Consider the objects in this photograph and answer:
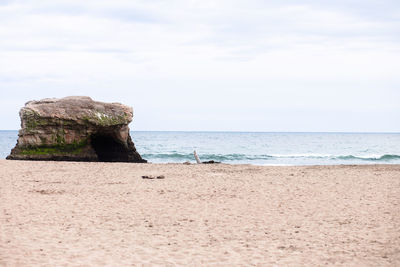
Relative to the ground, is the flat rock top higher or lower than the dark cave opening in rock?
higher

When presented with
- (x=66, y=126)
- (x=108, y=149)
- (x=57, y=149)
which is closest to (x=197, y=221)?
(x=66, y=126)

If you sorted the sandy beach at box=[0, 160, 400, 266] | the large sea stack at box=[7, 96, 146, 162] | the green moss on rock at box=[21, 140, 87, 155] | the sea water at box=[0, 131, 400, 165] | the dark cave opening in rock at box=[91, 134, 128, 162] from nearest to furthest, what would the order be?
the sandy beach at box=[0, 160, 400, 266] < the large sea stack at box=[7, 96, 146, 162] < the green moss on rock at box=[21, 140, 87, 155] < the dark cave opening in rock at box=[91, 134, 128, 162] < the sea water at box=[0, 131, 400, 165]

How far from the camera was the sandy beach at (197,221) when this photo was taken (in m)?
8.17

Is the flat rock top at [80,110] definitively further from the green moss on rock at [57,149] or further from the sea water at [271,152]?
the sea water at [271,152]

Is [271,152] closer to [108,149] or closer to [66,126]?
[108,149]

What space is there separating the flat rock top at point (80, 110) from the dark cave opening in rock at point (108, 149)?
2.47 metres

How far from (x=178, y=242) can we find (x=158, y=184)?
8391 millimetres

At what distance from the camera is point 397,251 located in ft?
28.0

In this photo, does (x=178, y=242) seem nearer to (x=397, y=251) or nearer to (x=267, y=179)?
(x=397, y=251)

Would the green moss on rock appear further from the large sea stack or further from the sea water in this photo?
the sea water

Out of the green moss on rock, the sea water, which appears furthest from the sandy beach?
the sea water

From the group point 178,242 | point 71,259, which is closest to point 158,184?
point 178,242

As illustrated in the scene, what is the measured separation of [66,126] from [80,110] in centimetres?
125

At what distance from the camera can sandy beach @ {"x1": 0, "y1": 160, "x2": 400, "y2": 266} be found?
8172mm
